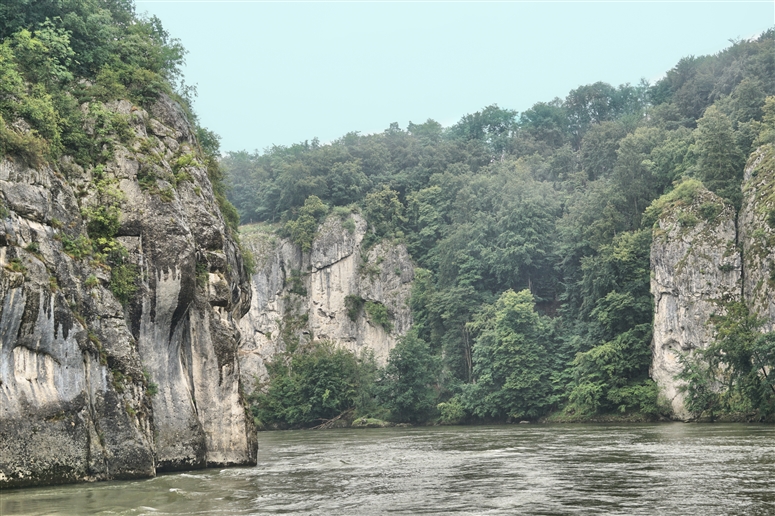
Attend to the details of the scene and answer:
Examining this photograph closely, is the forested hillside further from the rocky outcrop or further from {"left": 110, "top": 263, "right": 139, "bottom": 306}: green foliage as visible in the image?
the rocky outcrop

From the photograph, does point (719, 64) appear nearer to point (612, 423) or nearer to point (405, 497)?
point (612, 423)

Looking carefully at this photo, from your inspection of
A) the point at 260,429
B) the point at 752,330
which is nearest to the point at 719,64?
the point at 752,330

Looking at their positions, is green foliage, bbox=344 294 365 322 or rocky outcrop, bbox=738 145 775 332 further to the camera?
green foliage, bbox=344 294 365 322

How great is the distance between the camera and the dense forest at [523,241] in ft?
213

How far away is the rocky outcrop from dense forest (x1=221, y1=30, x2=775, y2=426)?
2051 millimetres

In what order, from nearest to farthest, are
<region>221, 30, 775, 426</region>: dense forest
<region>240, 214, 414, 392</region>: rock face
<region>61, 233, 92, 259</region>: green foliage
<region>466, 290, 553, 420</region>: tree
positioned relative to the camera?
1. <region>61, 233, 92, 259</region>: green foliage
2. <region>221, 30, 775, 426</region>: dense forest
3. <region>466, 290, 553, 420</region>: tree
4. <region>240, 214, 414, 392</region>: rock face

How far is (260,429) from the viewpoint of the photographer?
77188 mm

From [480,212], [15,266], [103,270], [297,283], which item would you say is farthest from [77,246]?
[297,283]

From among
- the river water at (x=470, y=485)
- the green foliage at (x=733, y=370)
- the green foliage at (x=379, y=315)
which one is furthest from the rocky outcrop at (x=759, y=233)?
the green foliage at (x=379, y=315)

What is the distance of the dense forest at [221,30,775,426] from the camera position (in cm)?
6506

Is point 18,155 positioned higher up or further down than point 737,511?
higher up

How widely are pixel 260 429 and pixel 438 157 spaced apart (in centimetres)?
4144

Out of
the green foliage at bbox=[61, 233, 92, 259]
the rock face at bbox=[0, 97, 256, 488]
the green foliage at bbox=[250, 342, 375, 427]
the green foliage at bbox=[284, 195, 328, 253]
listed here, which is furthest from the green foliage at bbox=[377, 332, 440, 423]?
the green foliage at bbox=[61, 233, 92, 259]

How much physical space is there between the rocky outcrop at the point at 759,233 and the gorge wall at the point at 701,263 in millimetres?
68
